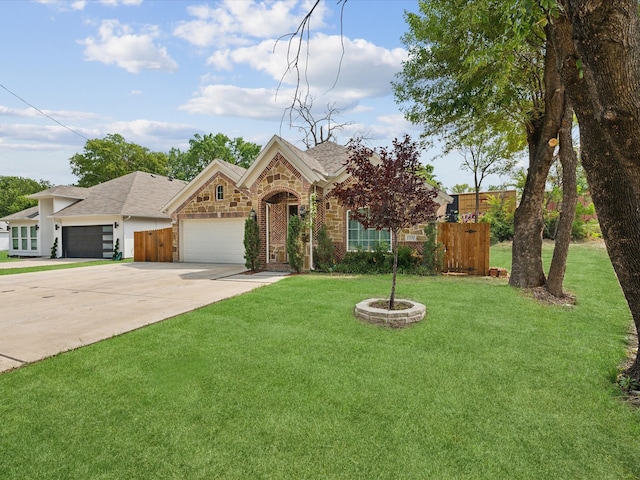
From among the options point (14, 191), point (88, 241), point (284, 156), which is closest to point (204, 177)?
point (284, 156)

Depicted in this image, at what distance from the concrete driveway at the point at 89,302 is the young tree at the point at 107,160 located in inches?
1162

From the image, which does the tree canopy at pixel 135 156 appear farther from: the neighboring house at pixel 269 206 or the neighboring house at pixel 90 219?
the neighboring house at pixel 269 206

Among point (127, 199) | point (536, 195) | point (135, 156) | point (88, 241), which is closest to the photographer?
point (536, 195)

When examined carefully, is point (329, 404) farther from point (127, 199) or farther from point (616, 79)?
point (127, 199)

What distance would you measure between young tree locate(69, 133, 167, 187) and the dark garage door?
19.0m

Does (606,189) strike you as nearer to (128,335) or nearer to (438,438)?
(438,438)

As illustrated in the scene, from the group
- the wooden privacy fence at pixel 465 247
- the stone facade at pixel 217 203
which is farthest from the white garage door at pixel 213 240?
the wooden privacy fence at pixel 465 247

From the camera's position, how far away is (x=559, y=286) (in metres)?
8.02

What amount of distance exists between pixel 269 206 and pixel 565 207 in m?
10.2

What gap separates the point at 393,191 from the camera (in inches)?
248

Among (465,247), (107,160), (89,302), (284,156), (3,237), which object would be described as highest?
(107,160)

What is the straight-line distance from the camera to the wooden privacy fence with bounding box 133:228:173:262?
58.0 ft

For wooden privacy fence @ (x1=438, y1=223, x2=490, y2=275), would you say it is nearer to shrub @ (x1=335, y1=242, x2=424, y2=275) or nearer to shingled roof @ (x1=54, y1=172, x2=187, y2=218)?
shrub @ (x1=335, y1=242, x2=424, y2=275)

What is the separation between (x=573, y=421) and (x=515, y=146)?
11283 millimetres
